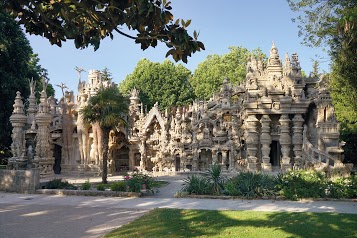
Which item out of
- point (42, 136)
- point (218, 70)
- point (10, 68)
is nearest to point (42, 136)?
point (42, 136)

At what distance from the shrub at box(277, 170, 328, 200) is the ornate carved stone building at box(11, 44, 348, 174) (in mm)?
3334

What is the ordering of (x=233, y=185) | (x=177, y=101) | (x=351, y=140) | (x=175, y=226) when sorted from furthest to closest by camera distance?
(x=177, y=101), (x=351, y=140), (x=233, y=185), (x=175, y=226)

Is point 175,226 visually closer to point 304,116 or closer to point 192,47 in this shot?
point 192,47

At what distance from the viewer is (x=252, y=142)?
862 inches

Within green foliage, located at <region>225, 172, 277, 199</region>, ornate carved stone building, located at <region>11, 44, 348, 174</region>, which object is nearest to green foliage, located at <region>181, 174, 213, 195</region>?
green foliage, located at <region>225, 172, 277, 199</region>

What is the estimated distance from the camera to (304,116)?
22312 mm

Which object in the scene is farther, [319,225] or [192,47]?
[319,225]

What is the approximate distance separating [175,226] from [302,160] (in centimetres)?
1277

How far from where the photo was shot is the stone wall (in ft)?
54.6

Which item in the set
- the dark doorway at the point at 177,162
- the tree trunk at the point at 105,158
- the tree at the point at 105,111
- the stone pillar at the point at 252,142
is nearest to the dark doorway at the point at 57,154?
the dark doorway at the point at 177,162

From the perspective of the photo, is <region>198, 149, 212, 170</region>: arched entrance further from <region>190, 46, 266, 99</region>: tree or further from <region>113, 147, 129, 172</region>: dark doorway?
<region>190, 46, 266, 99</region>: tree

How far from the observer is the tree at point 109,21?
4.52 meters

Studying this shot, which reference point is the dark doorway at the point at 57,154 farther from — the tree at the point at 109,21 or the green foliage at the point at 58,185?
the tree at the point at 109,21

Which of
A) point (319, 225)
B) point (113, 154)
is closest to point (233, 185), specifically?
point (319, 225)
